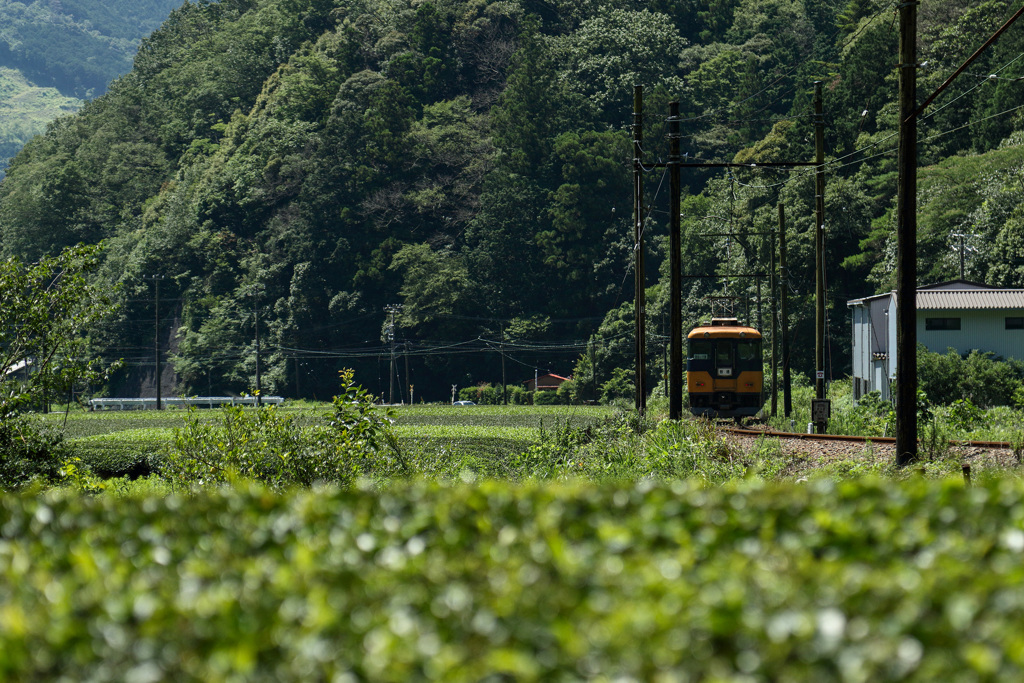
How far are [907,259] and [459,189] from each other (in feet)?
312

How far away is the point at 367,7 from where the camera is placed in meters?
132

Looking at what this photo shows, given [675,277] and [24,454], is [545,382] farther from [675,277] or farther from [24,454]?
[24,454]

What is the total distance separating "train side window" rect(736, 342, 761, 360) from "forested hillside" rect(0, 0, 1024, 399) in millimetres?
42538

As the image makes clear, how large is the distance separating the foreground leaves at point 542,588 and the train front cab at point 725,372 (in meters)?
30.1

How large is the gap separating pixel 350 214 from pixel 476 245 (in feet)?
44.1

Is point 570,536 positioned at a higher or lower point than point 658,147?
lower

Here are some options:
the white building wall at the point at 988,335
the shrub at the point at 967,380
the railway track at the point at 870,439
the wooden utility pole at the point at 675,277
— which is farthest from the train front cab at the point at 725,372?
the railway track at the point at 870,439

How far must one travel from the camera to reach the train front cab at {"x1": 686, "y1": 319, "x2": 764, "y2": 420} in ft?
115

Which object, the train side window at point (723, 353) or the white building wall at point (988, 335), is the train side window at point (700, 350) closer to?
the train side window at point (723, 353)

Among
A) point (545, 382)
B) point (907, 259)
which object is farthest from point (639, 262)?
point (545, 382)

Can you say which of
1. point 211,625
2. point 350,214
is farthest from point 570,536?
point 350,214

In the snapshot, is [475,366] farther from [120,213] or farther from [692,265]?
[120,213]

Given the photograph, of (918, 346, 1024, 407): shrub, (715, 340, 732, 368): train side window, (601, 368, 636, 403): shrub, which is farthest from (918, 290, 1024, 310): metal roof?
(601, 368, 636, 403): shrub

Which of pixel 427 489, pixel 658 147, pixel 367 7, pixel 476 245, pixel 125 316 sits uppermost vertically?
pixel 367 7
